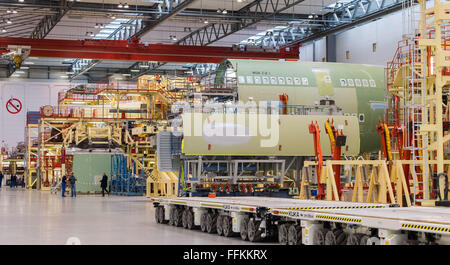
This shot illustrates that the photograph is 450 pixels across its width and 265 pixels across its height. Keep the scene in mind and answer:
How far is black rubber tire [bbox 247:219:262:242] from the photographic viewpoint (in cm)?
1536

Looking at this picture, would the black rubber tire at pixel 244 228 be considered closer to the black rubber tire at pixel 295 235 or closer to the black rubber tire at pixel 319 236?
the black rubber tire at pixel 295 235

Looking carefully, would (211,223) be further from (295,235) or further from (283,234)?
(295,235)

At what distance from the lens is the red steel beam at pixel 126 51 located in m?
41.1

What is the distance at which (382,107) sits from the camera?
99.9ft

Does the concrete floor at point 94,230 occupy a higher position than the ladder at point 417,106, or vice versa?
the ladder at point 417,106

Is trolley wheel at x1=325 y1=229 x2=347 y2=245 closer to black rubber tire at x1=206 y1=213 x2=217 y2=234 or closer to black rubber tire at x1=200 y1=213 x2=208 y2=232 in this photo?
black rubber tire at x1=206 y1=213 x2=217 y2=234

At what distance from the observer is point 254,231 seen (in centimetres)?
1544

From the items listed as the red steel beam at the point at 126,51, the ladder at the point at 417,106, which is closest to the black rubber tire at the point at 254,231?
the ladder at the point at 417,106

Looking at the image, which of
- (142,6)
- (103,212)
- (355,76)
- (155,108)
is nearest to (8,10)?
(142,6)

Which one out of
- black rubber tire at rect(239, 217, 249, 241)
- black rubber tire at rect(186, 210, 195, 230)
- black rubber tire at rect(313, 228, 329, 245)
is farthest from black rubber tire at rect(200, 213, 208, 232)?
black rubber tire at rect(313, 228, 329, 245)

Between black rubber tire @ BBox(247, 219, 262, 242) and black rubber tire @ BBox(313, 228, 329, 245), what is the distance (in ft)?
7.30

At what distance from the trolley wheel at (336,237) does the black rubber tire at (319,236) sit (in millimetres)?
180

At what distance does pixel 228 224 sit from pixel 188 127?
28.7 feet

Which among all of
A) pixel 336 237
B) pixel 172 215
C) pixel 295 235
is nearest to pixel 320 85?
pixel 172 215
